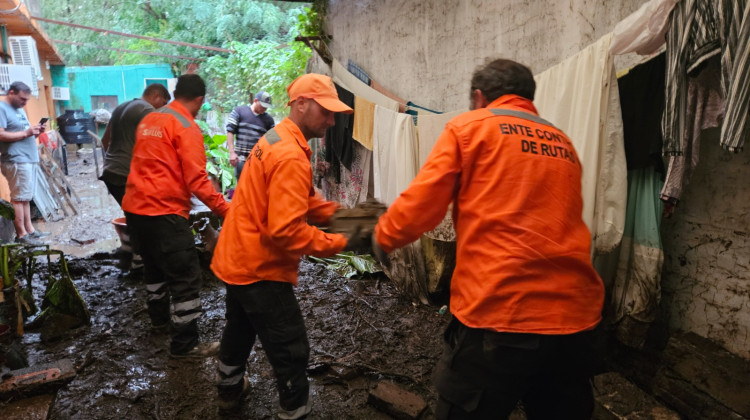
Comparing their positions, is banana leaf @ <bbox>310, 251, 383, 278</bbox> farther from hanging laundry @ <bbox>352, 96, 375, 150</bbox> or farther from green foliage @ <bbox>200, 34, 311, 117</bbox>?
green foliage @ <bbox>200, 34, 311, 117</bbox>

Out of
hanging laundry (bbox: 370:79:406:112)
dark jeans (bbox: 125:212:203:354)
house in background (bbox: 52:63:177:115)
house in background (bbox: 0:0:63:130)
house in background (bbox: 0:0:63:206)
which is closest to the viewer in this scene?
dark jeans (bbox: 125:212:203:354)

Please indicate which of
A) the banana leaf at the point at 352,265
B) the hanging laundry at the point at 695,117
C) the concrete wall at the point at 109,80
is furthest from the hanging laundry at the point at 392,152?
the concrete wall at the point at 109,80

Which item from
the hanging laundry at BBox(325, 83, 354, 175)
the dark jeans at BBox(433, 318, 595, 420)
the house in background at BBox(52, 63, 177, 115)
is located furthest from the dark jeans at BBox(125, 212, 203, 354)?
the house in background at BBox(52, 63, 177, 115)

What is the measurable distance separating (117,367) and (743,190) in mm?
4214

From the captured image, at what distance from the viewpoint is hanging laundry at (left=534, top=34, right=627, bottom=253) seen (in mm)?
2521

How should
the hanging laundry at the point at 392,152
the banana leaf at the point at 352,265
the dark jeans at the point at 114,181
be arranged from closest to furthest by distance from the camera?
the hanging laundry at the point at 392,152 < the dark jeans at the point at 114,181 < the banana leaf at the point at 352,265

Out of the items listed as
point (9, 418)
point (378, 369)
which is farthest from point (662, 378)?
point (9, 418)

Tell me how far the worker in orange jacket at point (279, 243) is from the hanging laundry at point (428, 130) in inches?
70.4

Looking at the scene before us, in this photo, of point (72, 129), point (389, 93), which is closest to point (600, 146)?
point (389, 93)

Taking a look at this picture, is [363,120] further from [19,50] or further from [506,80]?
[19,50]

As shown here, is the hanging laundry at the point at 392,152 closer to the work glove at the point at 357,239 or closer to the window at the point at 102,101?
the work glove at the point at 357,239

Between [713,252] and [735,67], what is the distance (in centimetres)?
119

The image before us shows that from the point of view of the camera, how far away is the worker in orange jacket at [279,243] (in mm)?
2070

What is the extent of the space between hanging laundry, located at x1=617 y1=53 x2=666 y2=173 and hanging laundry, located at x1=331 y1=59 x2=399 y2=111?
8.22 ft
